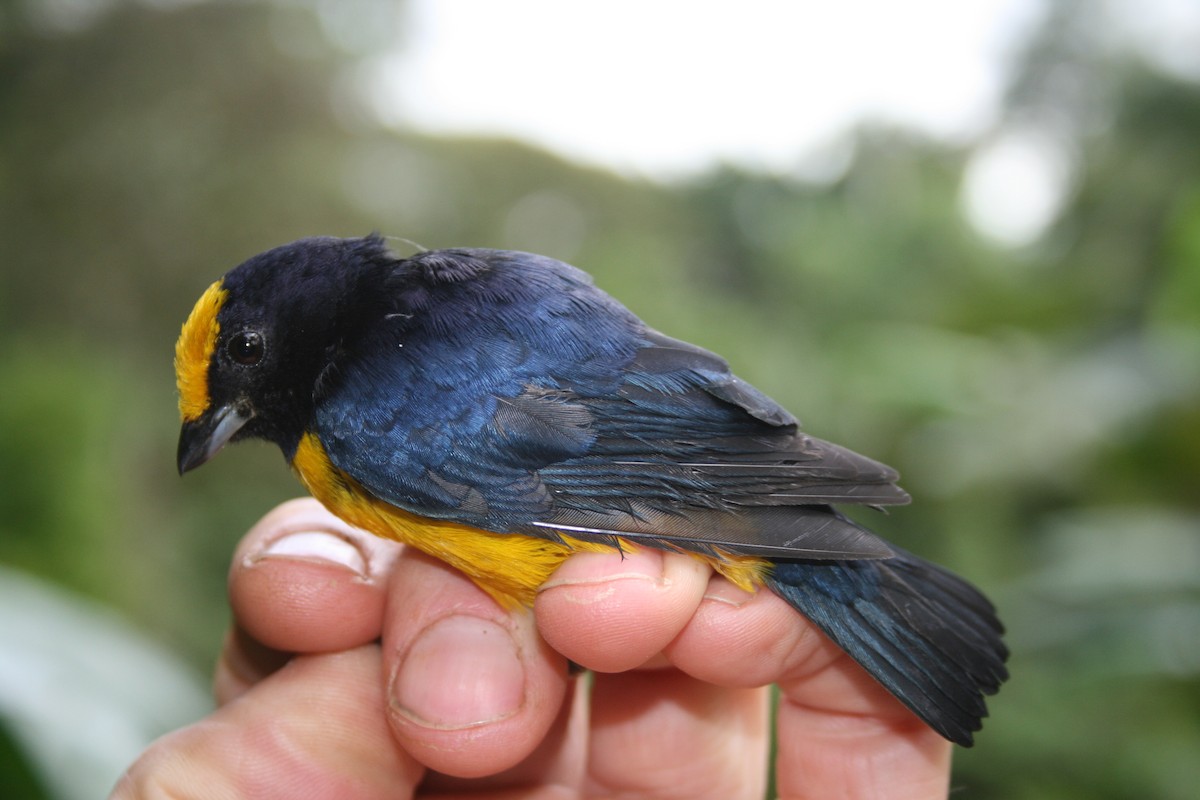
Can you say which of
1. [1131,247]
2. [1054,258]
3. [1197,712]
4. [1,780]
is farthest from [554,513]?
[1054,258]

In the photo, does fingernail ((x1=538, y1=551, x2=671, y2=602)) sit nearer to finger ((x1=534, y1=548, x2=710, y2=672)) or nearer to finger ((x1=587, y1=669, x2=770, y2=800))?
finger ((x1=534, y1=548, x2=710, y2=672))

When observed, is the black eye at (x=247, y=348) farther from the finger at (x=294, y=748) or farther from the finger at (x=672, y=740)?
the finger at (x=672, y=740)

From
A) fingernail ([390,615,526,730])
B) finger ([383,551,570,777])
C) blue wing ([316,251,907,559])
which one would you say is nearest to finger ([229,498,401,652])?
finger ([383,551,570,777])

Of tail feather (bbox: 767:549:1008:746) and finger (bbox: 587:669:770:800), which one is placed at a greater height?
tail feather (bbox: 767:549:1008:746)

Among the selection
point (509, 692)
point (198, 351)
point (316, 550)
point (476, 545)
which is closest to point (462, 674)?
point (509, 692)

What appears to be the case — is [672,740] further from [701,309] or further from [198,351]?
[701,309]

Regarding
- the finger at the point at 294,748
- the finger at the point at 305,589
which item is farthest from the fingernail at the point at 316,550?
the finger at the point at 294,748
